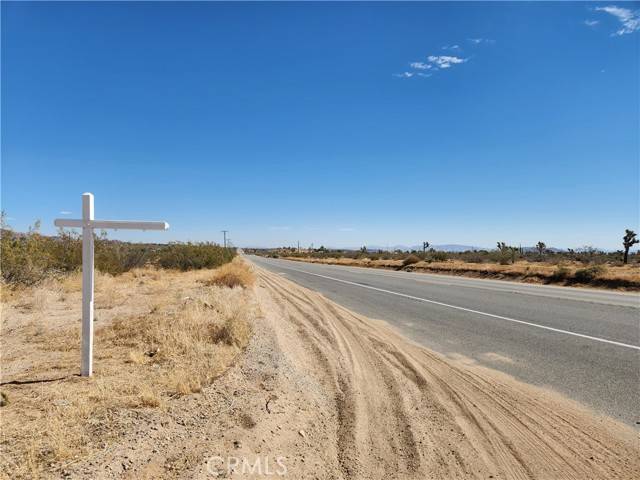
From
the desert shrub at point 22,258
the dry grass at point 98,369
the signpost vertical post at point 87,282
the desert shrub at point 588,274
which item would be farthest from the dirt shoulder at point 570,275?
the desert shrub at point 22,258

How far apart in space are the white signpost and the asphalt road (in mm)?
5468

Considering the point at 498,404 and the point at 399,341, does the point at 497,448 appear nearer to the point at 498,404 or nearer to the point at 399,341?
the point at 498,404

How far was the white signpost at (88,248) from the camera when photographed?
4918 millimetres

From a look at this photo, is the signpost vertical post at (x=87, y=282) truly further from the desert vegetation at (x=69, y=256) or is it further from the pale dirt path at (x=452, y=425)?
the desert vegetation at (x=69, y=256)

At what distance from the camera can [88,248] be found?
493 centimetres

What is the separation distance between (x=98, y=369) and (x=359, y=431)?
142 inches

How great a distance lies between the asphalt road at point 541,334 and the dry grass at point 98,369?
418 cm

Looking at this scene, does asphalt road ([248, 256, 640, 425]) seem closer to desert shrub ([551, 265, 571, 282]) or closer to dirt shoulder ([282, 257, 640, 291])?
dirt shoulder ([282, 257, 640, 291])

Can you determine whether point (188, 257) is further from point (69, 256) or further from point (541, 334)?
point (541, 334)

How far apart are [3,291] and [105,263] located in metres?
9.57

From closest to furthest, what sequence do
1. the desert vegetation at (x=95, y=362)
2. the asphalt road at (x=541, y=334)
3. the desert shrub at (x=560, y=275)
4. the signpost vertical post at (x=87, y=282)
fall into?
the desert vegetation at (x=95, y=362)
the signpost vertical post at (x=87, y=282)
the asphalt road at (x=541, y=334)
the desert shrub at (x=560, y=275)

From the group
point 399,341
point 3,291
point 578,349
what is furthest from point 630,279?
point 3,291

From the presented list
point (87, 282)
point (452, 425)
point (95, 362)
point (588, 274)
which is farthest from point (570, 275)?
point (87, 282)

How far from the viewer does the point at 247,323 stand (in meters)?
7.49
